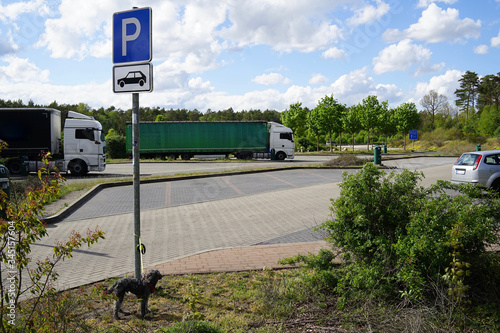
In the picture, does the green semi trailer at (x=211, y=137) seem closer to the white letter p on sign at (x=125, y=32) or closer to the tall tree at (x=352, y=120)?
the tall tree at (x=352, y=120)

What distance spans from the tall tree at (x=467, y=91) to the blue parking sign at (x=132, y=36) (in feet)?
278

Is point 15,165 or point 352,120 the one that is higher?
point 352,120

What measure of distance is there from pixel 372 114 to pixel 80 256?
50.0m

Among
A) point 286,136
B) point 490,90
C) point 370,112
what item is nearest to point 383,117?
point 370,112

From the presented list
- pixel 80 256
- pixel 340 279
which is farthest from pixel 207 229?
pixel 340 279

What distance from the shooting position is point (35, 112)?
67.5 ft

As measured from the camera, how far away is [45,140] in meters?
20.7

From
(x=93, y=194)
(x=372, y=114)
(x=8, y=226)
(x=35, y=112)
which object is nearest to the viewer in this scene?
(x=8, y=226)

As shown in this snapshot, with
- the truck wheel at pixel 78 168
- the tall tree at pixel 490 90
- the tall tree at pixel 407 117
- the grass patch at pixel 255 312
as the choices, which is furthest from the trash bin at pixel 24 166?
the tall tree at pixel 490 90

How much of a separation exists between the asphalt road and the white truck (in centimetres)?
641

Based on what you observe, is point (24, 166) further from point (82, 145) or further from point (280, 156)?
point (280, 156)

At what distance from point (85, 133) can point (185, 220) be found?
44.5 feet

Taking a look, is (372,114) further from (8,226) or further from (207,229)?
(8,226)

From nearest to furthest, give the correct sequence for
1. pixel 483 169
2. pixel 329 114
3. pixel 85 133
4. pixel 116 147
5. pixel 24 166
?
pixel 483 169, pixel 24 166, pixel 85 133, pixel 116 147, pixel 329 114
